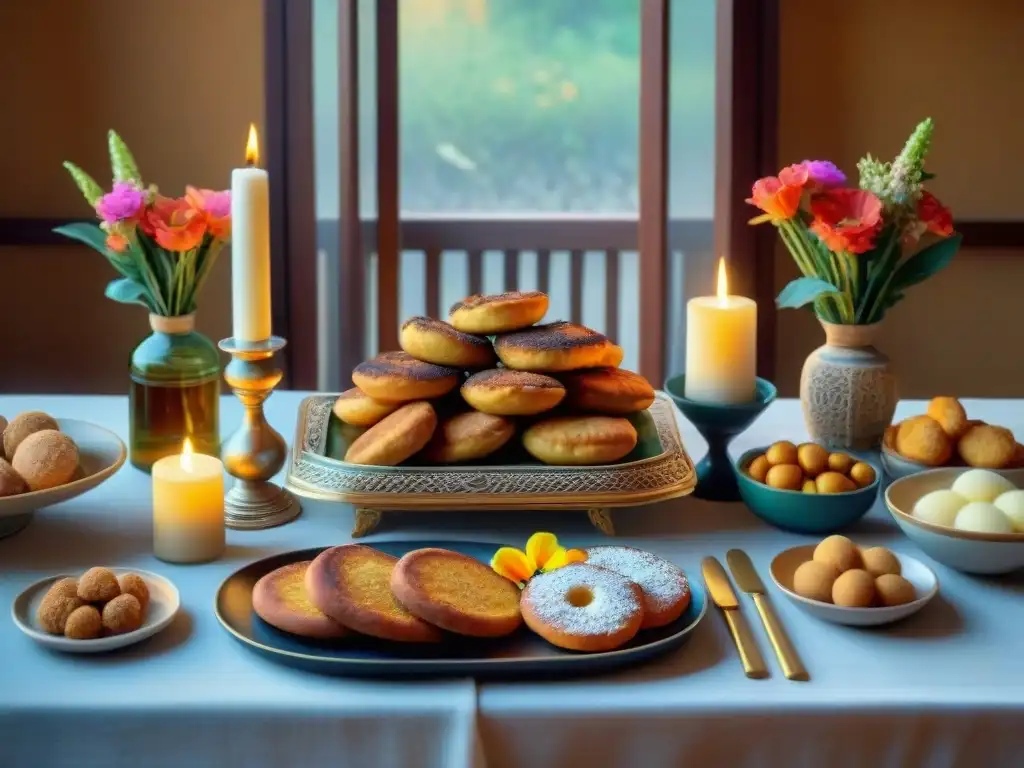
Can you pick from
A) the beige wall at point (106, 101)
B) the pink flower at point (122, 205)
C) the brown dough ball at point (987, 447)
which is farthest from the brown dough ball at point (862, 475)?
the beige wall at point (106, 101)

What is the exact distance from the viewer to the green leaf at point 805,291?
4.45ft

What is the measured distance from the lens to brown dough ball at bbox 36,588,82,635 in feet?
3.28

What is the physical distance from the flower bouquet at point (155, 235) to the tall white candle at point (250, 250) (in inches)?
3.5

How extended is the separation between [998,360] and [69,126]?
92.3 inches

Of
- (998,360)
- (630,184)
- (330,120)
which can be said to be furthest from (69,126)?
(998,360)

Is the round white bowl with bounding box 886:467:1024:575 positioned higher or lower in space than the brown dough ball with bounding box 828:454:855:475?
lower

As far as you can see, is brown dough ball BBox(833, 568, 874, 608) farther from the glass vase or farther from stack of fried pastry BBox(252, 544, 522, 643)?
the glass vase

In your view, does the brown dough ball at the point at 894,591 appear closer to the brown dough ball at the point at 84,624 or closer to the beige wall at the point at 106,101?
the brown dough ball at the point at 84,624

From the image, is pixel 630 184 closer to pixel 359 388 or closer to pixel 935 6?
pixel 935 6

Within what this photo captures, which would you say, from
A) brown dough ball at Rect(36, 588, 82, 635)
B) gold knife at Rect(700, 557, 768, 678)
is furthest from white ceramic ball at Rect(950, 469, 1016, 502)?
brown dough ball at Rect(36, 588, 82, 635)

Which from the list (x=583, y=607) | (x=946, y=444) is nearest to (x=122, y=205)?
(x=583, y=607)

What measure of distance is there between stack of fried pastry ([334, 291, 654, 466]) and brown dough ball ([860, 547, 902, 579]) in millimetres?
266

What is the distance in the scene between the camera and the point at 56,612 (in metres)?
1.00

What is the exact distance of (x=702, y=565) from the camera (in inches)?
46.1
